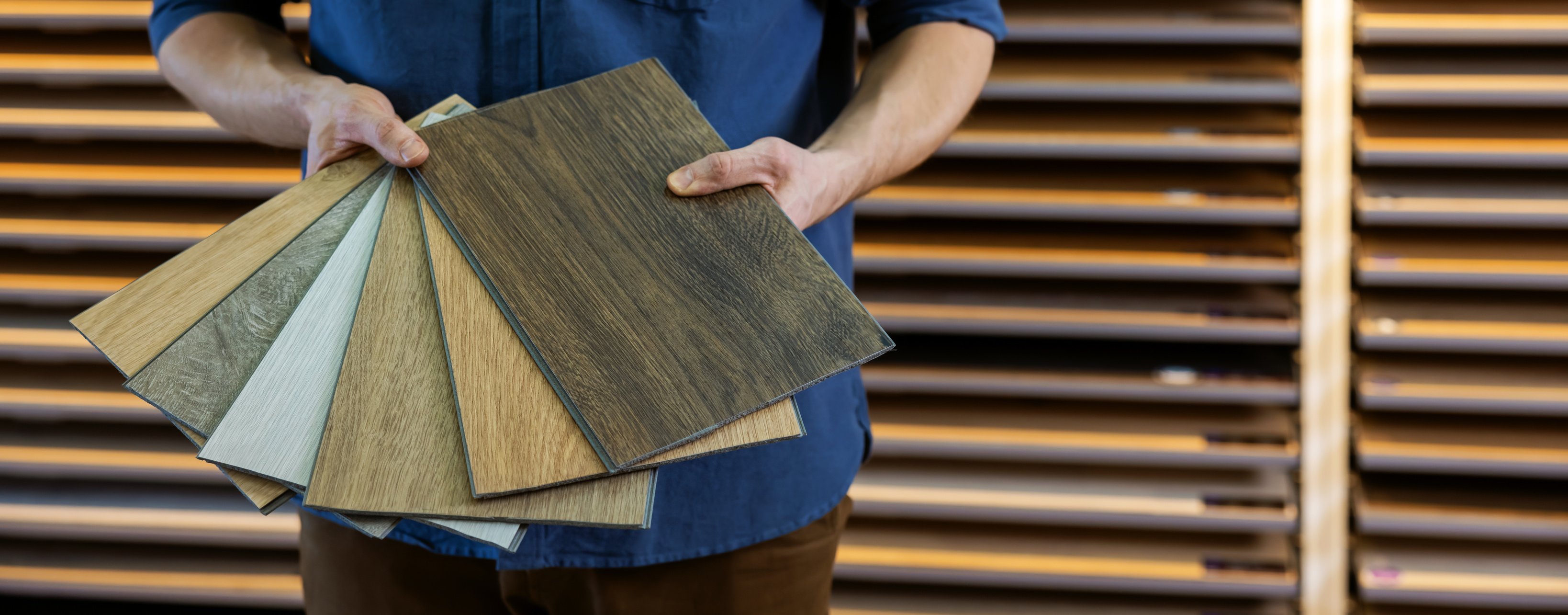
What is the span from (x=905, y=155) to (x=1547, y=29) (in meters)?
1.30

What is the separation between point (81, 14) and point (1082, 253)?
71.4 inches

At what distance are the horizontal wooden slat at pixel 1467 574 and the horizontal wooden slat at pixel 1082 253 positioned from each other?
56cm

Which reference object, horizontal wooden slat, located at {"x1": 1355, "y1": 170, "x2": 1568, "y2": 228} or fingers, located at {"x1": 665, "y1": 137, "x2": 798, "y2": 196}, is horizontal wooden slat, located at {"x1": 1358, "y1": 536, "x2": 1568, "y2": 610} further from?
fingers, located at {"x1": 665, "y1": 137, "x2": 798, "y2": 196}

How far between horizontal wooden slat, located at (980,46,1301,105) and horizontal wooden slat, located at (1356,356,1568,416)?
0.52m

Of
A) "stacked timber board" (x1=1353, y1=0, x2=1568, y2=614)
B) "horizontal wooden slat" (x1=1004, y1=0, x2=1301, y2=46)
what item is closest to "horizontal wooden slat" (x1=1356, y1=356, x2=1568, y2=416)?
"stacked timber board" (x1=1353, y1=0, x2=1568, y2=614)

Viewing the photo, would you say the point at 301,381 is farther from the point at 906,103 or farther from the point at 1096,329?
the point at 1096,329

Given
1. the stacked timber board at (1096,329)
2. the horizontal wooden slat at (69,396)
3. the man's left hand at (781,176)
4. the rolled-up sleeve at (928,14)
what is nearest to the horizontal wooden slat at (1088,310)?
the stacked timber board at (1096,329)

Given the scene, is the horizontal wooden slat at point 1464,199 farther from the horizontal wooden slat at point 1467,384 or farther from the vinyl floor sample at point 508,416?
A: the vinyl floor sample at point 508,416

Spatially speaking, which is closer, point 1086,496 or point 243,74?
point 243,74

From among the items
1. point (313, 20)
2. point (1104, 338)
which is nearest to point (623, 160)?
point (313, 20)

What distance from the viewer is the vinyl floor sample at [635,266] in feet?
2.07

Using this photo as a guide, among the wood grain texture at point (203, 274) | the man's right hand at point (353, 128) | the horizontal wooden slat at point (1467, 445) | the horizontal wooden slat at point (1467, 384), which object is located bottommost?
the horizontal wooden slat at point (1467, 445)

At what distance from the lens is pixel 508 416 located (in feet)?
2.06

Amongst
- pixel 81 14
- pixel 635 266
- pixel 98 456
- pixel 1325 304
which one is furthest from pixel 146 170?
pixel 1325 304
